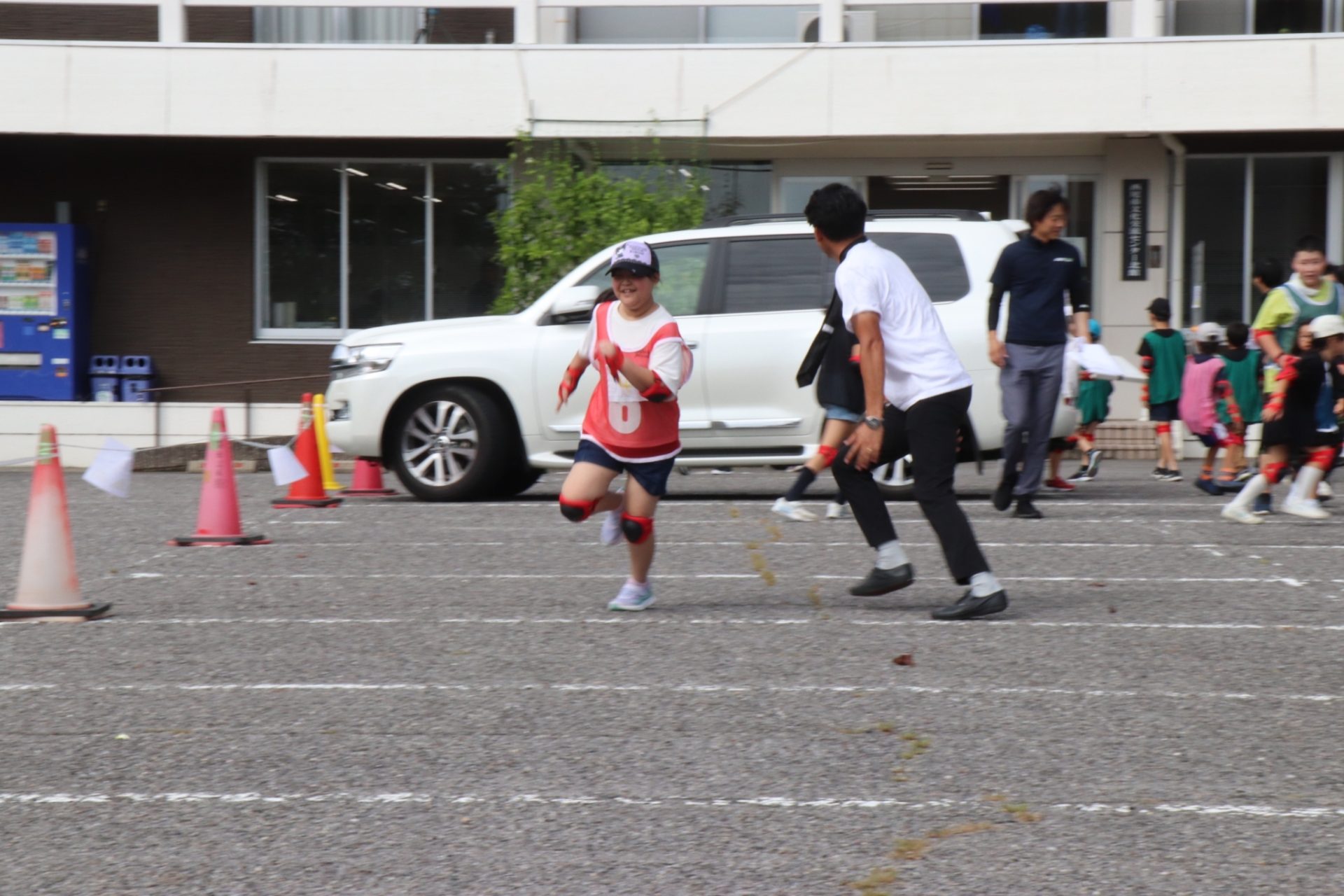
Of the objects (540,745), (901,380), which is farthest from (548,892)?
(901,380)

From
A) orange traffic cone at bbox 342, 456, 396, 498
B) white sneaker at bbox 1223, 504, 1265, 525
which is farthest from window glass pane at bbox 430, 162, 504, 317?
white sneaker at bbox 1223, 504, 1265, 525

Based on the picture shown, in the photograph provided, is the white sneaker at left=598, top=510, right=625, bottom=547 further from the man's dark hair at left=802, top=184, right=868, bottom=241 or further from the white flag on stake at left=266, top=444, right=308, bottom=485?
the white flag on stake at left=266, top=444, right=308, bottom=485

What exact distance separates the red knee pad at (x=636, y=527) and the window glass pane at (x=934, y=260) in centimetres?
514

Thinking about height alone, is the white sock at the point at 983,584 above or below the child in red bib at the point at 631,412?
below

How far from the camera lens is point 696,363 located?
11.7 m

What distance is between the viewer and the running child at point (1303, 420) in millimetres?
10422

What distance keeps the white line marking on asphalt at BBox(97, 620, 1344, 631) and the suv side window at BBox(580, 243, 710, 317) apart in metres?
5.03

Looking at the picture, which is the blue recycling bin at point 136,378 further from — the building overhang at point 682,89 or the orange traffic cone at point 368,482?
the orange traffic cone at point 368,482

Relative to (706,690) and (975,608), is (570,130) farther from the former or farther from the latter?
(706,690)

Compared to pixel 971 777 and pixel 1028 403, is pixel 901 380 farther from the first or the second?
pixel 1028 403

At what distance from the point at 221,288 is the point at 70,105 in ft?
8.70

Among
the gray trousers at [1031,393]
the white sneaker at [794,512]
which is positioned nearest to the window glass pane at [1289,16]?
the gray trousers at [1031,393]

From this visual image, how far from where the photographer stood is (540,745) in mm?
5027

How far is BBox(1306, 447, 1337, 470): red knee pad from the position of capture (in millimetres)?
10742
